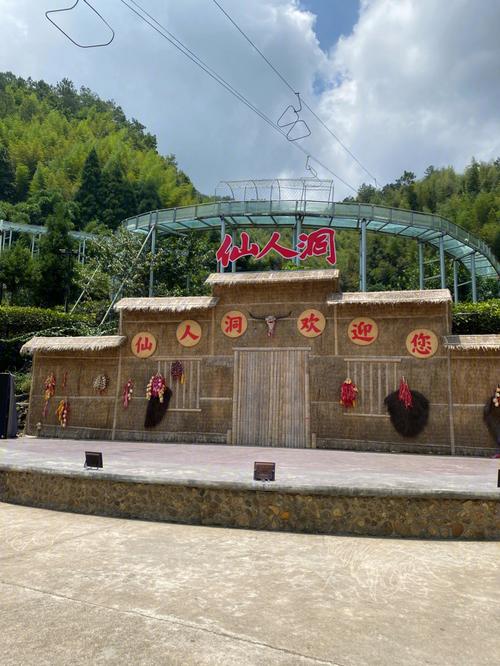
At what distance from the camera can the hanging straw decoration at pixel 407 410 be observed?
9172 mm

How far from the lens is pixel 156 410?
35.1ft

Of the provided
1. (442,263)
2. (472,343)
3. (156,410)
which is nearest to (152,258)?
(156,410)

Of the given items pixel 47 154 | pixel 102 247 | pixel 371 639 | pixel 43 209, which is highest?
pixel 47 154

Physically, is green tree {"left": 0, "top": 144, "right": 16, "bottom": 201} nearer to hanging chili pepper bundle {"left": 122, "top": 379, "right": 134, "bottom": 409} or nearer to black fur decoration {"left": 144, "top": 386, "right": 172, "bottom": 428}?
hanging chili pepper bundle {"left": 122, "top": 379, "right": 134, "bottom": 409}

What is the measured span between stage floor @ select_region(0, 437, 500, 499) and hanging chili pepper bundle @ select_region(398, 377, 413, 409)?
95cm

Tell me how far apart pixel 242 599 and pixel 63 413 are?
9.12m

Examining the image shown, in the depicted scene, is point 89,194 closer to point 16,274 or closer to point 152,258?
point 16,274

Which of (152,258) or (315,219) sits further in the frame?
(152,258)

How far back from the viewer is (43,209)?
3828cm

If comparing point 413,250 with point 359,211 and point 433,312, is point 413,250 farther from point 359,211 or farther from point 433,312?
point 433,312

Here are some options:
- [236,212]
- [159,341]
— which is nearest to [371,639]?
[159,341]

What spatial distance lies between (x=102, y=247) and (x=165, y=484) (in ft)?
50.3

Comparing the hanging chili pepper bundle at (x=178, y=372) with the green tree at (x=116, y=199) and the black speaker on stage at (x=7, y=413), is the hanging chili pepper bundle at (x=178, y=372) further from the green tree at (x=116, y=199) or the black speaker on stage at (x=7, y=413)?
the green tree at (x=116, y=199)

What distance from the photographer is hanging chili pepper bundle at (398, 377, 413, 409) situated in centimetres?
923
